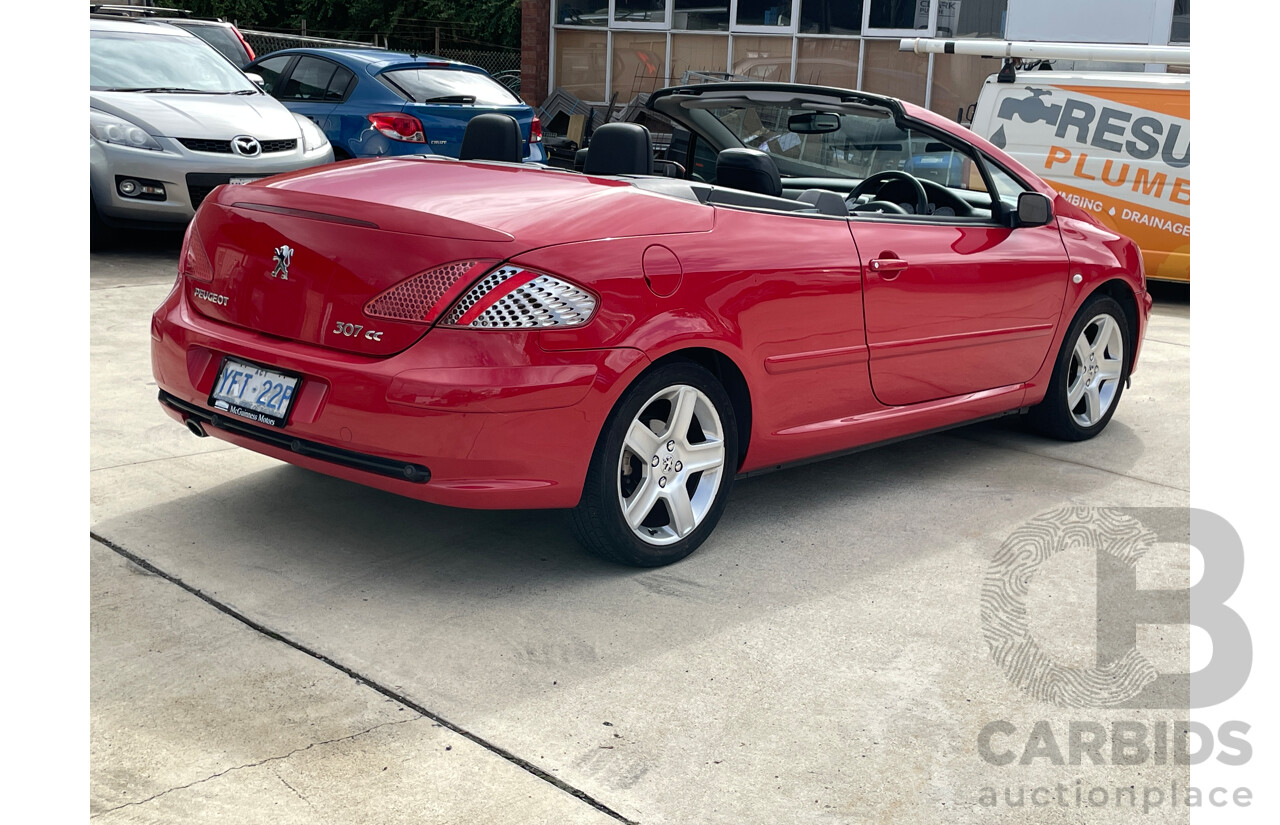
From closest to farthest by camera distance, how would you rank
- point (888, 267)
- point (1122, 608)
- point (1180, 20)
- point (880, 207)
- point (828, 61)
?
point (1122, 608), point (888, 267), point (880, 207), point (1180, 20), point (828, 61)

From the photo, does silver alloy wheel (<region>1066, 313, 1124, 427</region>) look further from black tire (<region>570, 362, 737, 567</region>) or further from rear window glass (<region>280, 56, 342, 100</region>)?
rear window glass (<region>280, 56, 342, 100</region>)

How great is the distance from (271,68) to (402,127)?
220 cm

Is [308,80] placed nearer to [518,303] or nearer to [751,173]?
[751,173]

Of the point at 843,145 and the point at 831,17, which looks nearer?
the point at 843,145

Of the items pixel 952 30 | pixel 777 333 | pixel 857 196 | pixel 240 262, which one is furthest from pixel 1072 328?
pixel 952 30

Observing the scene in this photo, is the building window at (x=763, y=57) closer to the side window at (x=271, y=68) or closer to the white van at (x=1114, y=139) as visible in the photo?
the side window at (x=271, y=68)

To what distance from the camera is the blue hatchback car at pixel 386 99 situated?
34.9 ft

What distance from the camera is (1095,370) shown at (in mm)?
5812

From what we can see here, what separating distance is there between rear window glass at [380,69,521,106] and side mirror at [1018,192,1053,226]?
268 inches

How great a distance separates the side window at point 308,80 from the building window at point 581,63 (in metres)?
9.93

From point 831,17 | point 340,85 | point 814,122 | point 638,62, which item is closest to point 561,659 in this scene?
point 814,122

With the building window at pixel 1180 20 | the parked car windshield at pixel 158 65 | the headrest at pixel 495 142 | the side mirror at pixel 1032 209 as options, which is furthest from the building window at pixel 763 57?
the headrest at pixel 495 142

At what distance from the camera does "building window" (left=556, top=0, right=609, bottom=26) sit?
20.8 m

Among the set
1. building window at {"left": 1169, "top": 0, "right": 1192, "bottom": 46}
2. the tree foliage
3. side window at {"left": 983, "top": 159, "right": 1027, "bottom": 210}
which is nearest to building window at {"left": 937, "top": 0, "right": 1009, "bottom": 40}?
building window at {"left": 1169, "top": 0, "right": 1192, "bottom": 46}
